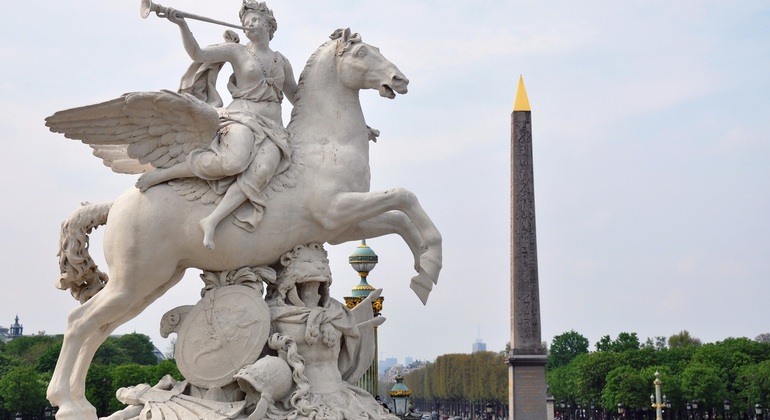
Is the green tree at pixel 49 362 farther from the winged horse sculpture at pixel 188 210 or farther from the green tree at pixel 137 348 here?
the winged horse sculpture at pixel 188 210

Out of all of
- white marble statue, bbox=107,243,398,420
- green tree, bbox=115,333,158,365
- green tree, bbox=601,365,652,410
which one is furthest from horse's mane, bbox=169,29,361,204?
green tree, bbox=115,333,158,365

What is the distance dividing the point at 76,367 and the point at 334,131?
2.92 meters

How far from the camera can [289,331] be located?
8.80m

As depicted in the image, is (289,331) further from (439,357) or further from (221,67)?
(439,357)

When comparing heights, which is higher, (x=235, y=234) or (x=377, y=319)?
(x=235, y=234)

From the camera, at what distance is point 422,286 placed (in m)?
8.88

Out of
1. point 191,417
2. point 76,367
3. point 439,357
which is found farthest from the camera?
point 439,357

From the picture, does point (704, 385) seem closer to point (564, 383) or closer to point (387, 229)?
point (564, 383)

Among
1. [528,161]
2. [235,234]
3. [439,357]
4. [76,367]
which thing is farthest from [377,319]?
[439,357]

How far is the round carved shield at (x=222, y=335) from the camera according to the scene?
28.3 ft

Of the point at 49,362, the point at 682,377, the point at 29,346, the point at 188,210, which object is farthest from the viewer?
the point at 29,346

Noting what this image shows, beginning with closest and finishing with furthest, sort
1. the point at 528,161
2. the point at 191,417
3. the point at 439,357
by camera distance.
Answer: the point at 191,417 < the point at 528,161 < the point at 439,357

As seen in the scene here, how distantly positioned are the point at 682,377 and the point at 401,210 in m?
50.3

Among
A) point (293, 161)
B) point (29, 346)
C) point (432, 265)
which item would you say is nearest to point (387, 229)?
point (432, 265)
